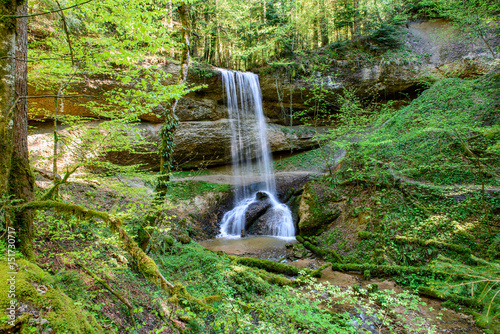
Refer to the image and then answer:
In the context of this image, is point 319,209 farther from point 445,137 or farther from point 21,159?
point 21,159

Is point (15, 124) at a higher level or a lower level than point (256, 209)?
higher

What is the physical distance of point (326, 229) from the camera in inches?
328

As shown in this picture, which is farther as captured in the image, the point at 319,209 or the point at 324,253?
the point at 319,209

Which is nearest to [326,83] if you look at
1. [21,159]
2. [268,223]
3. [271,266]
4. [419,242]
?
[268,223]

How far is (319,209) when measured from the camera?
869 cm

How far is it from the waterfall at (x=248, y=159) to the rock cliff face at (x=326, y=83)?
2.07 feet

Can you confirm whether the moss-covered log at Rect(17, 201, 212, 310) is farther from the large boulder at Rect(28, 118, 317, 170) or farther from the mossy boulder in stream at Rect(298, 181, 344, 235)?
the large boulder at Rect(28, 118, 317, 170)

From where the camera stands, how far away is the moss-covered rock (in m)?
1.50

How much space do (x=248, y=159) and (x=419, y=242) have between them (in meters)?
11.9

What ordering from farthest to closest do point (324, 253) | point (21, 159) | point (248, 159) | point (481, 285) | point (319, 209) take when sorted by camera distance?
point (248, 159), point (319, 209), point (324, 253), point (481, 285), point (21, 159)

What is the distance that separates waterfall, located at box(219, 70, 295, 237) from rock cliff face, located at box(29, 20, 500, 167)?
63cm

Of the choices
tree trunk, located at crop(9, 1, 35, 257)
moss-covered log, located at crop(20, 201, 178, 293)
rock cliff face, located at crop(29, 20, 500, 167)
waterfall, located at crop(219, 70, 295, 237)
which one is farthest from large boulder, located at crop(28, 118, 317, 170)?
moss-covered log, located at crop(20, 201, 178, 293)

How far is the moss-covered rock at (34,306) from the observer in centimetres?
150

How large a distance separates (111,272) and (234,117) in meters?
12.7
